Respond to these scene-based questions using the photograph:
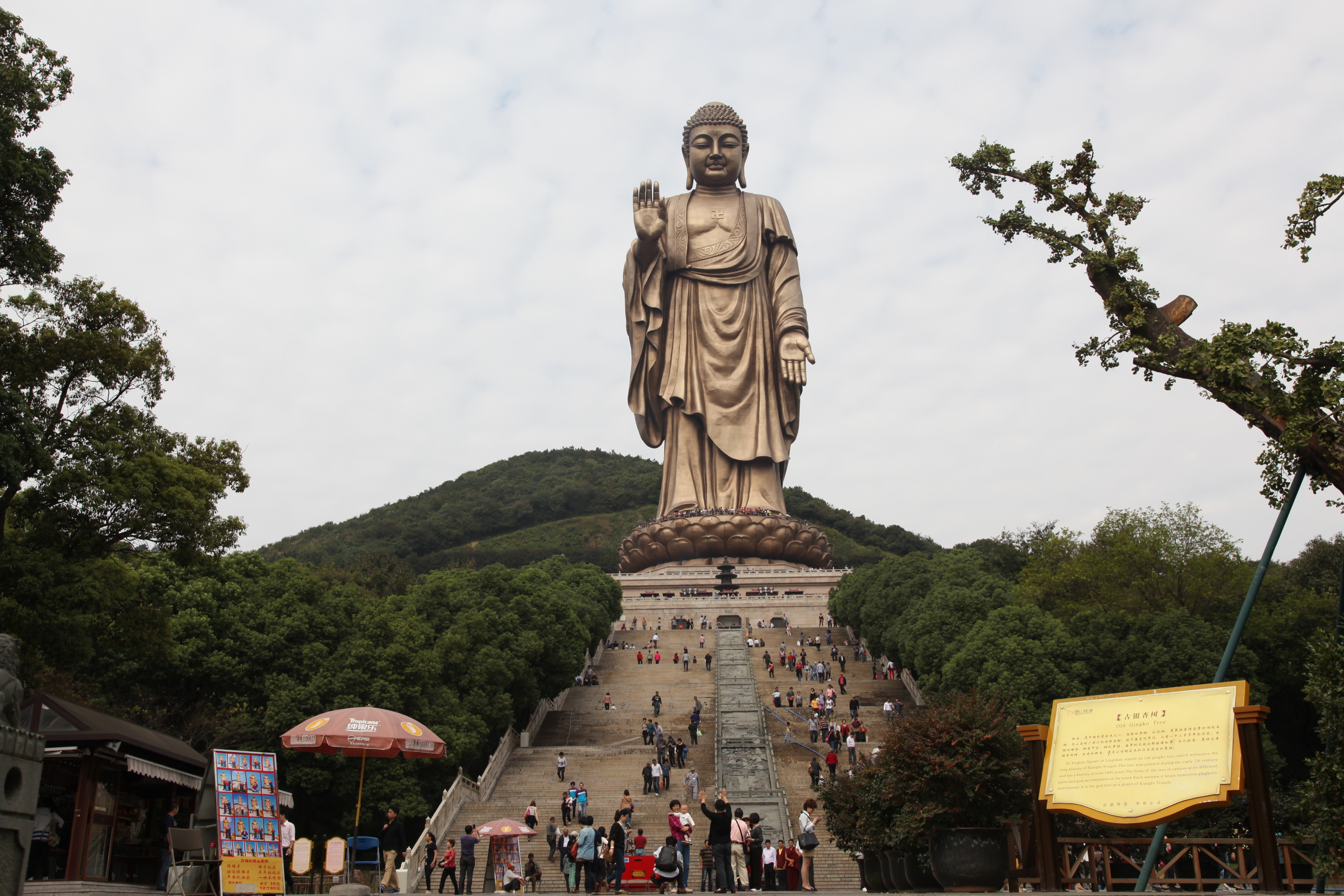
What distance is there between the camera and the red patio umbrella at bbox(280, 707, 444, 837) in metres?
9.87

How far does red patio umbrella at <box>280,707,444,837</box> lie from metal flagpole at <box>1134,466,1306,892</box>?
19.5 ft

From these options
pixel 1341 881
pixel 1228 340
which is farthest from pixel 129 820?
pixel 1341 881

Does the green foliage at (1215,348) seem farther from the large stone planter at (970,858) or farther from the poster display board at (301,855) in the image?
the poster display board at (301,855)

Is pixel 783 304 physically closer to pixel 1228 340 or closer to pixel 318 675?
pixel 318 675

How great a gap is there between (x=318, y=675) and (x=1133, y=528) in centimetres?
1967

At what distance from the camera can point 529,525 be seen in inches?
3100

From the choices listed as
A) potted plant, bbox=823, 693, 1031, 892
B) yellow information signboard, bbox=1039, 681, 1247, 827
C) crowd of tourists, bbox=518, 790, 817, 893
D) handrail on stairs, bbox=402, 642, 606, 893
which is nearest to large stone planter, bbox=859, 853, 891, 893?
potted plant, bbox=823, 693, 1031, 892

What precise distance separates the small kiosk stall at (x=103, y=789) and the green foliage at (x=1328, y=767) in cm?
827

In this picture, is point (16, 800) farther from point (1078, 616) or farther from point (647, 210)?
point (647, 210)

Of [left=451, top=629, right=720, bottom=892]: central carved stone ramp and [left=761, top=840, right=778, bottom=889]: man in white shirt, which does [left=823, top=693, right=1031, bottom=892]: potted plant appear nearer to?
[left=761, top=840, right=778, bottom=889]: man in white shirt

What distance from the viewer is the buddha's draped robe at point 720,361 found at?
3594cm

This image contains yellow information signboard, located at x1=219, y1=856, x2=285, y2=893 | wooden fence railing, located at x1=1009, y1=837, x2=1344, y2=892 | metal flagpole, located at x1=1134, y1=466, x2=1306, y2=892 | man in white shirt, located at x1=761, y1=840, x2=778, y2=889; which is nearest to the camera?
metal flagpole, located at x1=1134, y1=466, x2=1306, y2=892

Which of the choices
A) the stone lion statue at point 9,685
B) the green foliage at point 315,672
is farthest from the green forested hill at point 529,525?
the stone lion statue at point 9,685

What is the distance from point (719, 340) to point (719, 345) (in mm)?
171
